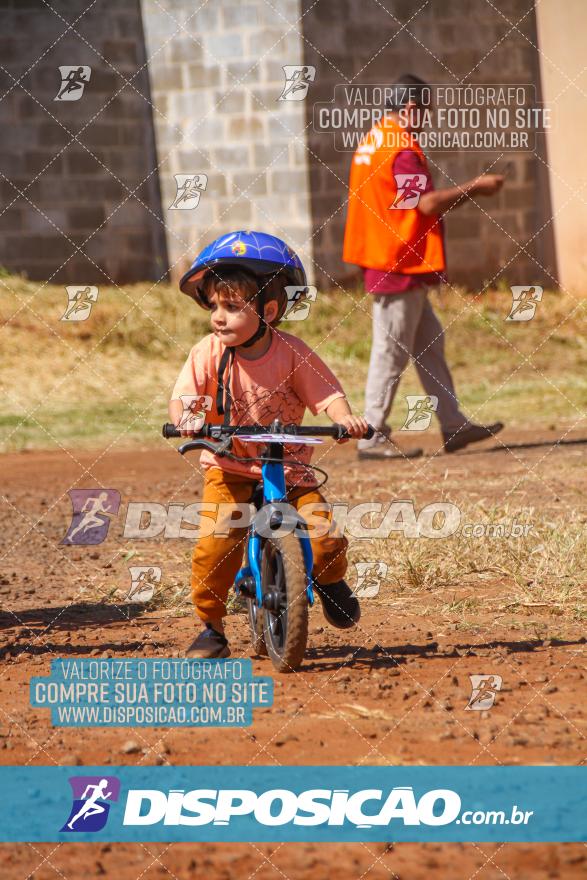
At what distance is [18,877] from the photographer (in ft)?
10.3

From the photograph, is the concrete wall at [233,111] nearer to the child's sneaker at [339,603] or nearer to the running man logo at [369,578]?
the running man logo at [369,578]

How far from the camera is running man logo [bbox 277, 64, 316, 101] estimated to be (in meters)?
12.1

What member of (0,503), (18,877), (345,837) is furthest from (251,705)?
(0,503)

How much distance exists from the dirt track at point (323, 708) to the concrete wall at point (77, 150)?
713 cm

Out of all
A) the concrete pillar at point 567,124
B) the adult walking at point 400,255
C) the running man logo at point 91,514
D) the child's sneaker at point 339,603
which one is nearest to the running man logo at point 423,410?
the adult walking at point 400,255

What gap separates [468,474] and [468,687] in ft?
12.6

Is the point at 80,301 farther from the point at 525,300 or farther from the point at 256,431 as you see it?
the point at 256,431

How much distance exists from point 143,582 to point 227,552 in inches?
49.9

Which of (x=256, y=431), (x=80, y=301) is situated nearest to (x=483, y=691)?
(x=256, y=431)

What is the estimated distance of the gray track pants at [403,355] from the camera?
857 cm

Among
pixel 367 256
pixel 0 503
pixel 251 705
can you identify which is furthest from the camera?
pixel 367 256

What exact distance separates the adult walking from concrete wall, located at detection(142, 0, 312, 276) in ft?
13.0

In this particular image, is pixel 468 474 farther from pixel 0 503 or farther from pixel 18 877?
pixel 18 877

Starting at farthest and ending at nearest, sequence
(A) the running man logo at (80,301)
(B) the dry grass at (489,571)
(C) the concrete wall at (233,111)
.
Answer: (C) the concrete wall at (233,111), (A) the running man logo at (80,301), (B) the dry grass at (489,571)
